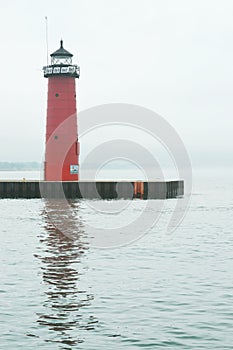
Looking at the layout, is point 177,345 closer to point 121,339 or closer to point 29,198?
point 121,339

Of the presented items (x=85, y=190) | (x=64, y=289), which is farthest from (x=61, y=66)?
(x=64, y=289)

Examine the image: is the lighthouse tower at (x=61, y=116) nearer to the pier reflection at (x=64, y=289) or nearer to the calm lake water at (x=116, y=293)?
the pier reflection at (x=64, y=289)

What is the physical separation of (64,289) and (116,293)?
166cm

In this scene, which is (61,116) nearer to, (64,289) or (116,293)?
(64,289)

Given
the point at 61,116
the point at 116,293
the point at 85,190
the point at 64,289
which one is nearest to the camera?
the point at 116,293

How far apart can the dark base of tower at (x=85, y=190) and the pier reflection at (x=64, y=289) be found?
24129mm

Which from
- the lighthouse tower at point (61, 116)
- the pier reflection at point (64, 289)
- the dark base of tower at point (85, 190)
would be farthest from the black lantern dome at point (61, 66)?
the pier reflection at point (64, 289)

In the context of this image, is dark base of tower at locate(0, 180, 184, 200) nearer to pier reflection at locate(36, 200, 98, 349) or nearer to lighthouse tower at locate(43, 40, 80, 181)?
lighthouse tower at locate(43, 40, 80, 181)

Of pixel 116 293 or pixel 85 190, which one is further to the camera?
pixel 85 190

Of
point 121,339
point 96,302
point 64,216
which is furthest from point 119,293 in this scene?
point 64,216

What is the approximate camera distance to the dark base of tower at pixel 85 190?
56250mm

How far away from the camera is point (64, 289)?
1766 centimetres

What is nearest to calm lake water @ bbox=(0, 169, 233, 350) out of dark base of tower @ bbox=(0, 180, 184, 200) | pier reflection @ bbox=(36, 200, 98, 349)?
pier reflection @ bbox=(36, 200, 98, 349)

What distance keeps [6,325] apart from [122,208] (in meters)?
38.6
